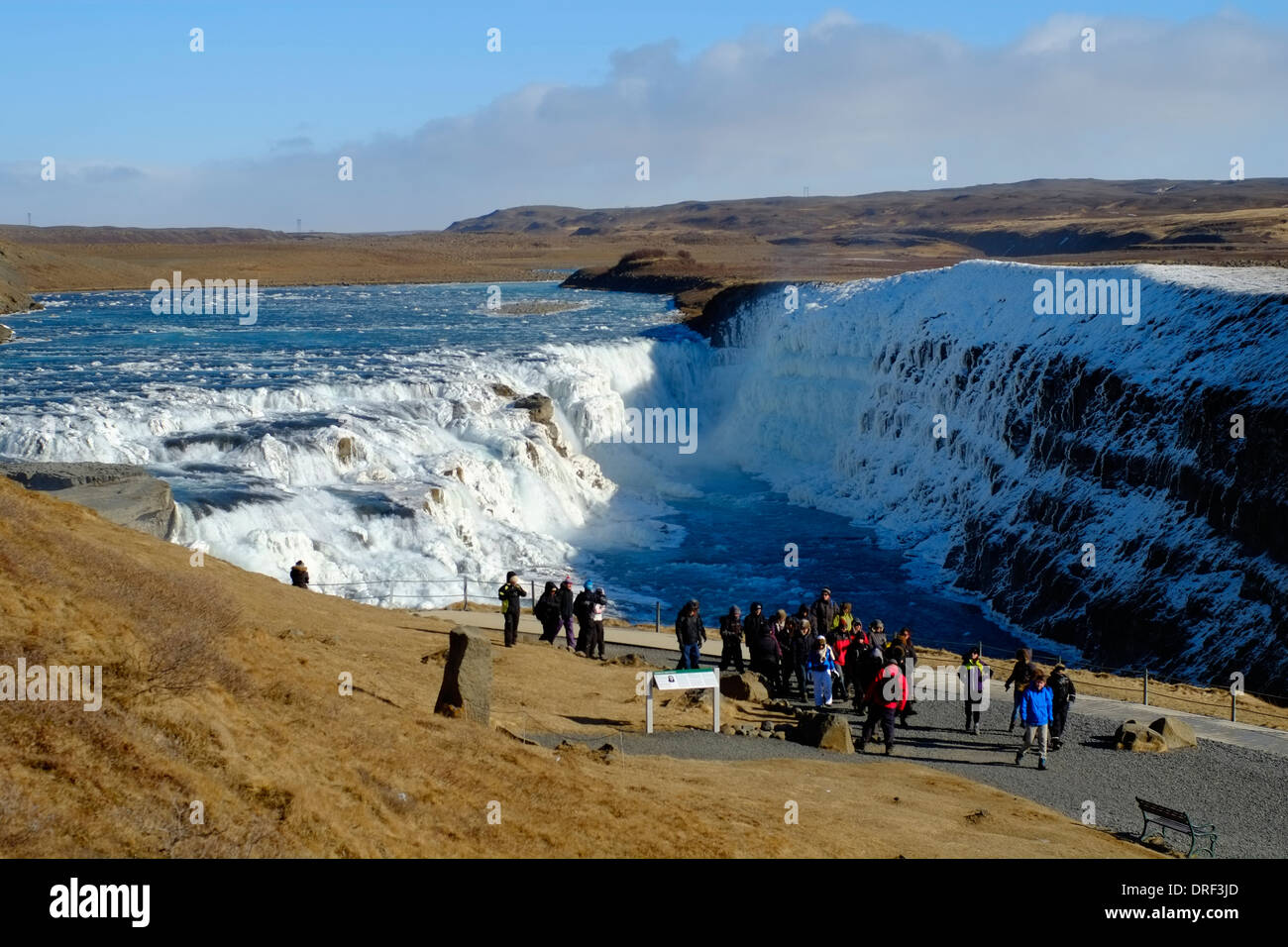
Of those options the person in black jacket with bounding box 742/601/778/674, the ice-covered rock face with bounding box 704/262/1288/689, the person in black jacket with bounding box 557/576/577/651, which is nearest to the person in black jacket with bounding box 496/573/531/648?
the person in black jacket with bounding box 557/576/577/651

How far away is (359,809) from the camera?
30.5 feet

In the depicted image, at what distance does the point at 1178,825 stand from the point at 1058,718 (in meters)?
3.79

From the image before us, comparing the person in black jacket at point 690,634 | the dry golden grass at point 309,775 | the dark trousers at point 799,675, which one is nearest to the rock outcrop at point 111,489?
the dry golden grass at point 309,775

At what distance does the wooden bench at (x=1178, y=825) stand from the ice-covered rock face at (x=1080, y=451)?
37.1 ft

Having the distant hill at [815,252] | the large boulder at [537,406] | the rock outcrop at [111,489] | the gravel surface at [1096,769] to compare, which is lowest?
the gravel surface at [1096,769]

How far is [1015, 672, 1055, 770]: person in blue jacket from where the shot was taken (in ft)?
50.0

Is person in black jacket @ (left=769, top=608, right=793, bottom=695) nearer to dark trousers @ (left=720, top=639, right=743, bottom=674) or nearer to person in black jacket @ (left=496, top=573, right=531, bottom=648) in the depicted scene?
dark trousers @ (left=720, top=639, right=743, bottom=674)

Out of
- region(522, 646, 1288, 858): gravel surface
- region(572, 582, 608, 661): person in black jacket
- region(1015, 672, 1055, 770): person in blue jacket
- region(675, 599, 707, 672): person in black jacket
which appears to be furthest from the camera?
region(572, 582, 608, 661): person in black jacket

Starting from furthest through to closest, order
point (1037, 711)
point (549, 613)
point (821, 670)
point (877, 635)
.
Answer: point (549, 613), point (877, 635), point (821, 670), point (1037, 711)

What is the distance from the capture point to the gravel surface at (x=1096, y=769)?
44.6ft

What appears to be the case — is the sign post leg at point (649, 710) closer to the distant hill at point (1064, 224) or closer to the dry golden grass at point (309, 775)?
the dry golden grass at point (309, 775)

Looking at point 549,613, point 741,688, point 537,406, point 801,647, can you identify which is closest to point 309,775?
point 741,688

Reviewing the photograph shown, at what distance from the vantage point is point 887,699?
1549 cm

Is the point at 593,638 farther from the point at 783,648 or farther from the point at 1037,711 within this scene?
the point at 1037,711
